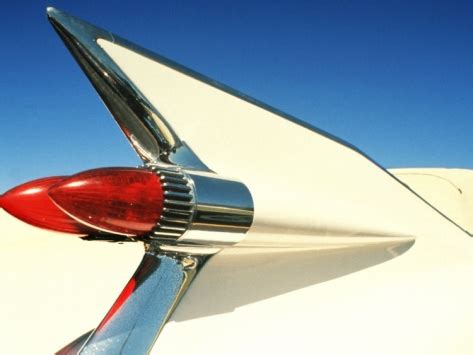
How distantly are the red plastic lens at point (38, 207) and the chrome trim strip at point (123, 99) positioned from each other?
0.77 ft

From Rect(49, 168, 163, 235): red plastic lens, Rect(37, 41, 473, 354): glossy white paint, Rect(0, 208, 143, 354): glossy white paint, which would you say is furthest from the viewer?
Rect(0, 208, 143, 354): glossy white paint

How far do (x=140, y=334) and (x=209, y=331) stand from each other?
25 cm

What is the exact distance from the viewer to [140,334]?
806 mm

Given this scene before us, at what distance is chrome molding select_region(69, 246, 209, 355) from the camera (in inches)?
31.0

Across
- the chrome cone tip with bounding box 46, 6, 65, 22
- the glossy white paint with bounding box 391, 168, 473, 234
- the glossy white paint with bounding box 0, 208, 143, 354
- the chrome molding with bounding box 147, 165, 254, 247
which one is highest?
the glossy white paint with bounding box 391, 168, 473, 234

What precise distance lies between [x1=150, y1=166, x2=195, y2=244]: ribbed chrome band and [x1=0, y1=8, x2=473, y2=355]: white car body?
226mm

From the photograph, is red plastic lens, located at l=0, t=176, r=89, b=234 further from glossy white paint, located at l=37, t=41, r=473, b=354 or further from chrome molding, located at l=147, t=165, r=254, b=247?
glossy white paint, located at l=37, t=41, r=473, b=354

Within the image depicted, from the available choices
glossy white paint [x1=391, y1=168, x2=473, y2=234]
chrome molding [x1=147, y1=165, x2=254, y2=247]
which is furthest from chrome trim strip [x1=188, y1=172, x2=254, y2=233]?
glossy white paint [x1=391, y1=168, x2=473, y2=234]

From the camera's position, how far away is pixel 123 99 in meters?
0.91

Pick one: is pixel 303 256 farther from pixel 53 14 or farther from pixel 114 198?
pixel 53 14

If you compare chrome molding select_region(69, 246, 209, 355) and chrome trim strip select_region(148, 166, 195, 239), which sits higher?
chrome trim strip select_region(148, 166, 195, 239)

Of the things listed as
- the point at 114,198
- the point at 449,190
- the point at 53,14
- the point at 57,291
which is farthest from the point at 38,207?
the point at 449,190

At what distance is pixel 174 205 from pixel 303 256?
66 centimetres

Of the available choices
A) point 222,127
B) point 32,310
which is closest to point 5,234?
point 32,310
